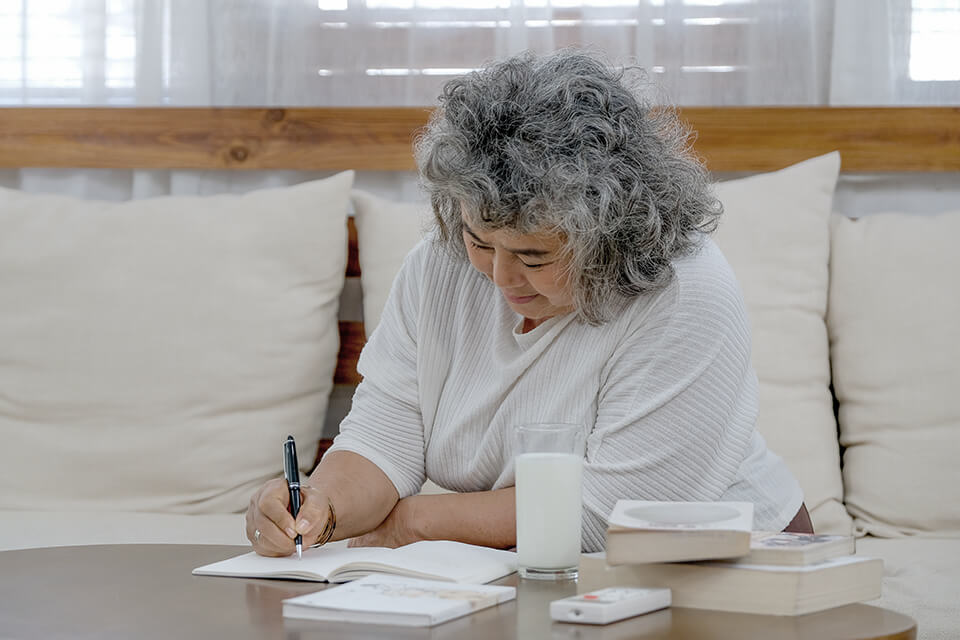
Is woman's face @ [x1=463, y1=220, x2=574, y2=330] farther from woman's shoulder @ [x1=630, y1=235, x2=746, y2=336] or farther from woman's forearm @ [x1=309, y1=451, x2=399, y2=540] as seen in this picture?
woman's forearm @ [x1=309, y1=451, x2=399, y2=540]

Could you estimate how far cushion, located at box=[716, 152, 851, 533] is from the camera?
185cm

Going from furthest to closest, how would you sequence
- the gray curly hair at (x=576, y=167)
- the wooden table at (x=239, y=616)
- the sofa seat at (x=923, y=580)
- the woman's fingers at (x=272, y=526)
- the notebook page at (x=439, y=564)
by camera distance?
→ the sofa seat at (x=923, y=580) → the gray curly hair at (x=576, y=167) → the woman's fingers at (x=272, y=526) → the notebook page at (x=439, y=564) → the wooden table at (x=239, y=616)

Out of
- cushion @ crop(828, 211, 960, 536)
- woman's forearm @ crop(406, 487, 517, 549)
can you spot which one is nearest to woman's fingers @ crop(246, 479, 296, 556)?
woman's forearm @ crop(406, 487, 517, 549)

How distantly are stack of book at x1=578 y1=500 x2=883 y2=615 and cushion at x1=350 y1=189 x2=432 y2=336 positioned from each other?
1176 mm

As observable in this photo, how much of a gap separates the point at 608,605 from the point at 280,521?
42 centimetres

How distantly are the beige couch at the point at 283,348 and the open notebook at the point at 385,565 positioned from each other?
0.78 m

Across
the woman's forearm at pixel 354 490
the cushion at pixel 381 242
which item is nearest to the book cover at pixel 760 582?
the woman's forearm at pixel 354 490

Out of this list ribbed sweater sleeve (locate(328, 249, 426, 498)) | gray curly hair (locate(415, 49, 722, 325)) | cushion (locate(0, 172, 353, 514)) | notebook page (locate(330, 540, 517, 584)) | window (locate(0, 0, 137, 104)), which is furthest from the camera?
window (locate(0, 0, 137, 104))

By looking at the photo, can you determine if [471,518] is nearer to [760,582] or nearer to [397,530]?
[397,530]

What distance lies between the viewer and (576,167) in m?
1.23

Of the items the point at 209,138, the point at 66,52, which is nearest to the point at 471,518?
the point at 209,138

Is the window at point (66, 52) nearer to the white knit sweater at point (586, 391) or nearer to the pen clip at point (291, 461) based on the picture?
the white knit sweater at point (586, 391)

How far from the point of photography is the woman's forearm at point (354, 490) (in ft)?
4.33

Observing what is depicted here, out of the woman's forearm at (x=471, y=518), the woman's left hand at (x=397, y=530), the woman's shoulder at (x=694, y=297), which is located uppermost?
the woman's shoulder at (x=694, y=297)
